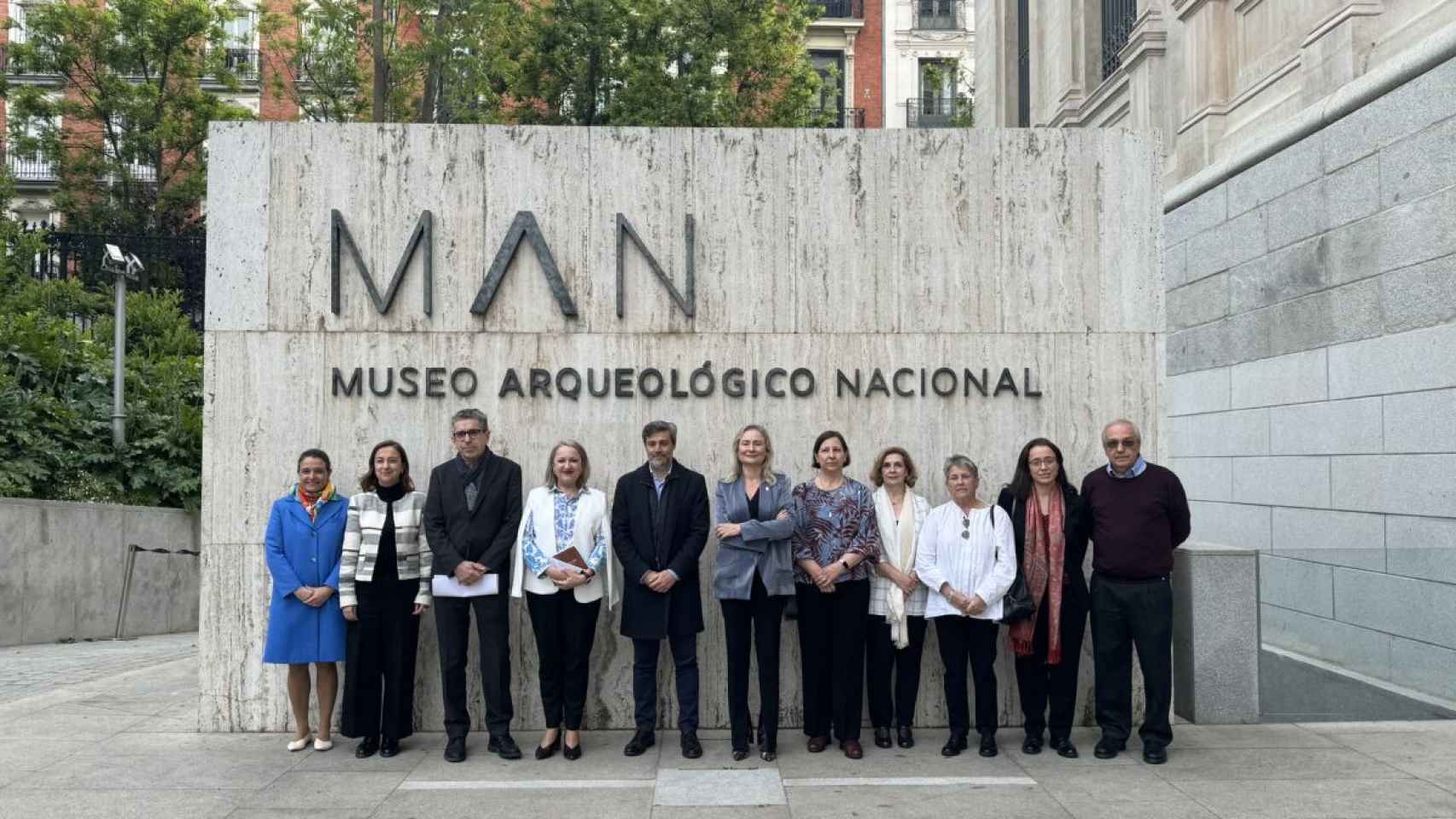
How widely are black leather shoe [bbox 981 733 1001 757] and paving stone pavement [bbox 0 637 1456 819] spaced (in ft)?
0.24

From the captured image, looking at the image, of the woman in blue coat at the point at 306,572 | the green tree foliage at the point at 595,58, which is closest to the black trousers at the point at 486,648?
the woman in blue coat at the point at 306,572

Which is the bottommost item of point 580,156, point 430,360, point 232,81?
point 430,360

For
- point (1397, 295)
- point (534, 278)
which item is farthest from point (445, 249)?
point (1397, 295)

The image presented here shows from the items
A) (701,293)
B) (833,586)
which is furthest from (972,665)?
(701,293)

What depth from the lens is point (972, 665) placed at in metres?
6.96

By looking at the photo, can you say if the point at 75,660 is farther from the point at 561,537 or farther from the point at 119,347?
the point at 561,537

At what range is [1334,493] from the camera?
1000 centimetres

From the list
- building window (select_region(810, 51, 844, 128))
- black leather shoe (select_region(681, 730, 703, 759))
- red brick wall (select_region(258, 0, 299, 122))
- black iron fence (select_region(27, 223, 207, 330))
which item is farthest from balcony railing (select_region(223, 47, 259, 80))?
black leather shoe (select_region(681, 730, 703, 759))

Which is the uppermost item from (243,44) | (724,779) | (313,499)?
(243,44)

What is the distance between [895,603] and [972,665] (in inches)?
22.4

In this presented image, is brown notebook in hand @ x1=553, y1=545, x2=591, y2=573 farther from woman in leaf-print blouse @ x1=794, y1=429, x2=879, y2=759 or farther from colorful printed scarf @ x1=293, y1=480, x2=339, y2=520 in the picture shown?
colorful printed scarf @ x1=293, y1=480, x2=339, y2=520

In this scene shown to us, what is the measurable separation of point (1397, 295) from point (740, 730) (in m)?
6.06

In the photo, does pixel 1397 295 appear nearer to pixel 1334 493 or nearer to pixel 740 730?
pixel 1334 493

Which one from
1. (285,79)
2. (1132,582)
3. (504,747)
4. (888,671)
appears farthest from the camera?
(285,79)
